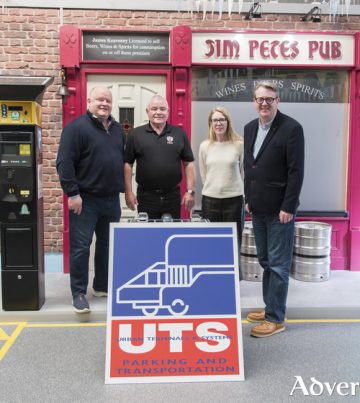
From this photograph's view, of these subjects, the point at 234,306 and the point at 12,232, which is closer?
the point at 234,306

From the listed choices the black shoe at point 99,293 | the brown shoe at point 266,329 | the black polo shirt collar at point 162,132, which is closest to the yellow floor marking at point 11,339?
the black shoe at point 99,293

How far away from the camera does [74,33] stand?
204 inches

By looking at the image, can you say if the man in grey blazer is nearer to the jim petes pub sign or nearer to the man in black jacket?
the man in black jacket

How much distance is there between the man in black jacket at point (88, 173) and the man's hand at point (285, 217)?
1.46 metres

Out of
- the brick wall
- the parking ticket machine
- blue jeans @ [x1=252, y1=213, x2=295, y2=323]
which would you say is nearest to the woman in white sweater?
blue jeans @ [x1=252, y1=213, x2=295, y2=323]

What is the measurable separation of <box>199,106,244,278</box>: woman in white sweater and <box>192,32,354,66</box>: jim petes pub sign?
1.34 metres

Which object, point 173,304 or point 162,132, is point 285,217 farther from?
point 162,132

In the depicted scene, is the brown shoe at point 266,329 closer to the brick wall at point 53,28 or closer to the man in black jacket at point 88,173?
the man in black jacket at point 88,173

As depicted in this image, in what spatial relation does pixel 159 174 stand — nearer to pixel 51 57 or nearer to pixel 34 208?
pixel 34 208

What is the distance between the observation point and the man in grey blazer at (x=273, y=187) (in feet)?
11.4

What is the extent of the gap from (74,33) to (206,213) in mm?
2583

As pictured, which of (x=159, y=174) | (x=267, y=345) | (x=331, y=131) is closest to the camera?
(x=267, y=345)

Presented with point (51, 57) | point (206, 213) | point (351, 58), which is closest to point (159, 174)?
point (206, 213)

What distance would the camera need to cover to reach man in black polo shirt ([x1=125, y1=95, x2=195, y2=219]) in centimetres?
Result: 403
